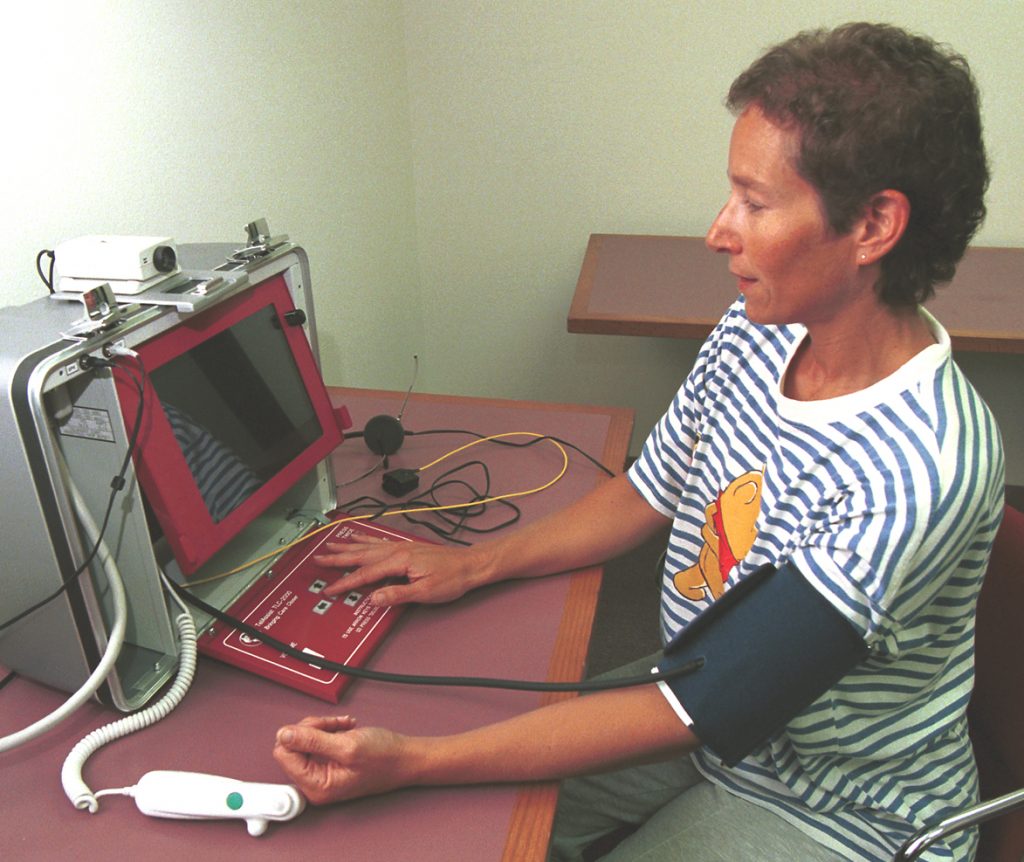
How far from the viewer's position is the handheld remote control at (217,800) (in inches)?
27.0

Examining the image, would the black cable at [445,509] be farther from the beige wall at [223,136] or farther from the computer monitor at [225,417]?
the beige wall at [223,136]

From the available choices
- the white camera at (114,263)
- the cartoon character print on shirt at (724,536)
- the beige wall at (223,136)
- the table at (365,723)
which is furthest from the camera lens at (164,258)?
the cartoon character print on shirt at (724,536)

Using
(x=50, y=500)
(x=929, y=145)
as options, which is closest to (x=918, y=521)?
(x=929, y=145)

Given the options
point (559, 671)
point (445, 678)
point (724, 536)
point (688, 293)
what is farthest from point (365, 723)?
point (688, 293)

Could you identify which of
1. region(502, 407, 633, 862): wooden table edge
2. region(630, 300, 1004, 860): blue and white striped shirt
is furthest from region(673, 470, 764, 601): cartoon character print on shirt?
region(502, 407, 633, 862): wooden table edge

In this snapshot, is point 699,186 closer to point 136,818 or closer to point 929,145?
point 929,145

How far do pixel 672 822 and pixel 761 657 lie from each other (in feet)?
1.07

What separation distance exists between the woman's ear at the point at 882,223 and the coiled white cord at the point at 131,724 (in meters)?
0.77

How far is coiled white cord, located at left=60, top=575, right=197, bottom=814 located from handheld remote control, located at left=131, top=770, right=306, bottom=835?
0.17 feet

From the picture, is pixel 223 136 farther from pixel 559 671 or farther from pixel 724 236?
pixel 559 671

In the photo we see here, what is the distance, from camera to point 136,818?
0.70 meters

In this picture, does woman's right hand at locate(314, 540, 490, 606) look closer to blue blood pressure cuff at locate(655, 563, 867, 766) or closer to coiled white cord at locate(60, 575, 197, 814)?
coiled white cord at locate(60, 575, 197, 814)

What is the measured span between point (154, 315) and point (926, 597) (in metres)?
0.78

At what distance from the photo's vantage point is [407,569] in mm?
970
